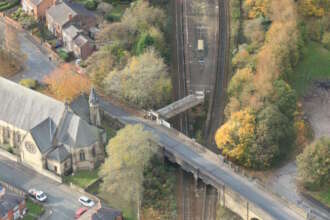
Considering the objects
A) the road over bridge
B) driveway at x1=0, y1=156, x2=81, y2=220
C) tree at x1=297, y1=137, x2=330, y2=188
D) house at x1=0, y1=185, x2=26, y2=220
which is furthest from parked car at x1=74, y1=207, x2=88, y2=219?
tree at x1=297, y1=137, x2=330, y2=188

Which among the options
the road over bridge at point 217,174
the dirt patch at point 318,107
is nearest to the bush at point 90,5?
the road over bridge at point 217,174

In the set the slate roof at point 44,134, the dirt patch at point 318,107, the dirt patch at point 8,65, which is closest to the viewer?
the slate roof at point 44,134

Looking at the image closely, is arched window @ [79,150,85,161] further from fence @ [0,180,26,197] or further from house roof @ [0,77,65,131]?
fence @ [0,180,26,197]

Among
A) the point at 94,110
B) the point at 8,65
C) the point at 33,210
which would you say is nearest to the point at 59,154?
the point at 94,110

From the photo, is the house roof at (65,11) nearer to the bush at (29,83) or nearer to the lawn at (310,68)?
the bush at (29,83)

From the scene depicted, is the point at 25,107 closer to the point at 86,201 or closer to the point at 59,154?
the point at 59,154

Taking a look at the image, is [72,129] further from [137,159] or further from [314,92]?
[314,92]
